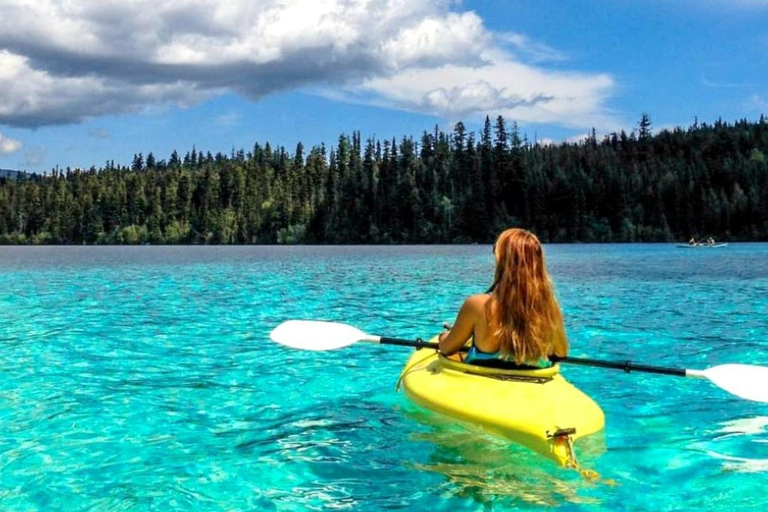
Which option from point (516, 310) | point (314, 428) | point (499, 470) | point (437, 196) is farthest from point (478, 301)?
Answer: point (437, 196)

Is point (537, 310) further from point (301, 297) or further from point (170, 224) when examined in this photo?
point (170, 224)

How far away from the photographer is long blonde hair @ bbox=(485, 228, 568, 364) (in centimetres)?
625

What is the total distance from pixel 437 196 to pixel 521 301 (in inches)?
4960

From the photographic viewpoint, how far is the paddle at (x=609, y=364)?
23.1ft

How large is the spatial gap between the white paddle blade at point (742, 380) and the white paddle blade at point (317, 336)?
13.4 feet

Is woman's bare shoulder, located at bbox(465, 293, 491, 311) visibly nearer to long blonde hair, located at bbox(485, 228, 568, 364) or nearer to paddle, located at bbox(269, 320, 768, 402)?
long blonde hair, located at bbox(485, 228, 568, 364)

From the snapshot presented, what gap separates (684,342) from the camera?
13.5m

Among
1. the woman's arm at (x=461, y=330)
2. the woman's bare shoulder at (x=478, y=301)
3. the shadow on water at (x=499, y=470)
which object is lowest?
the shadow on water at (x=499, y=470)

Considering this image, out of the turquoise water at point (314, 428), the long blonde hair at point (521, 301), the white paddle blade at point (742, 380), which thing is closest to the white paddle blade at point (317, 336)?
the turquoise water at point (314, 428)

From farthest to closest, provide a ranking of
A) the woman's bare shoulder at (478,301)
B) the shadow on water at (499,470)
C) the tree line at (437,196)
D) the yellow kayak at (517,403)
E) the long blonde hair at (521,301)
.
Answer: the tree line at (437,196)
the woman's bare shoulder at (478,301)
the long blonde hair at (521,301)
the yellow kayak at (517,403)
the shadow on water at (499,470)

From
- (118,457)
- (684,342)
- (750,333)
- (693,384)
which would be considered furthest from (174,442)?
(750,333)

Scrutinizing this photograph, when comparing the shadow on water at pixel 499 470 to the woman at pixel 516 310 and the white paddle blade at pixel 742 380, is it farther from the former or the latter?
the white paddle blade at pixel 742 380

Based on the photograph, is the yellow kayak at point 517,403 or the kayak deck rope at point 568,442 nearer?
the kayak deck rope at point 568,442

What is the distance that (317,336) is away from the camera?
931 centimetres
